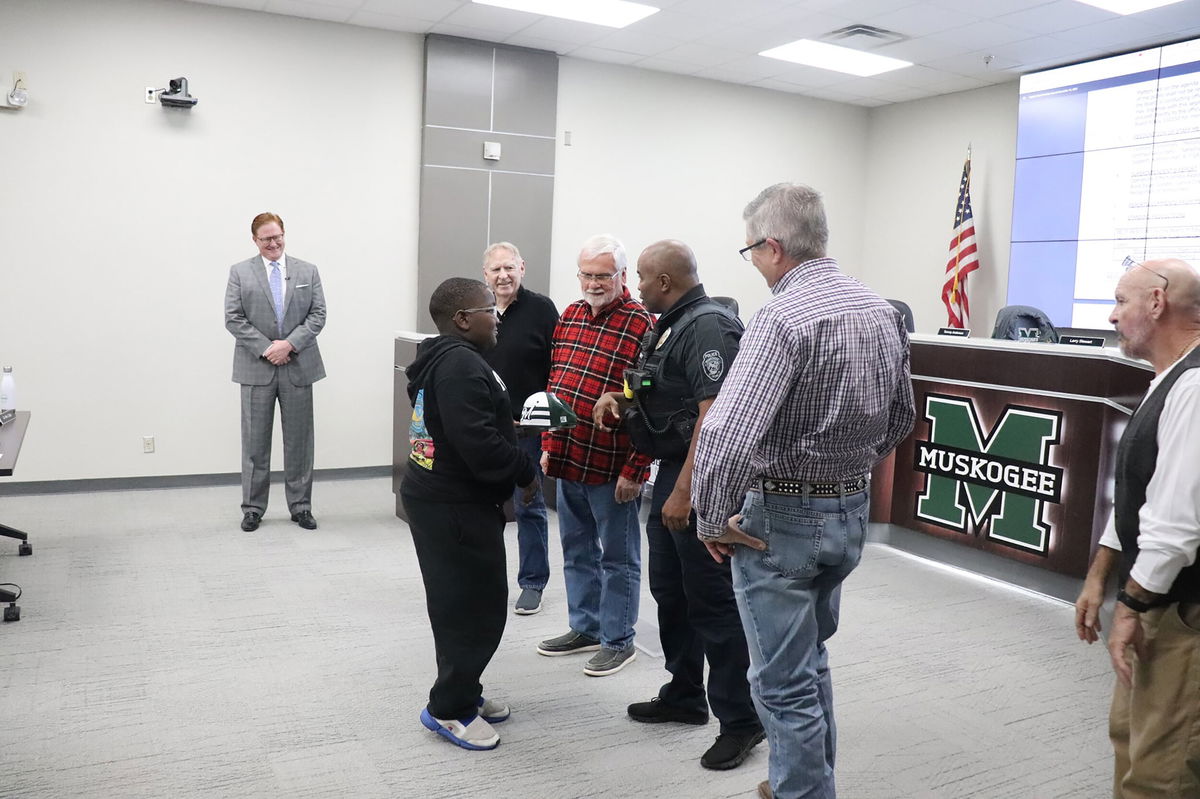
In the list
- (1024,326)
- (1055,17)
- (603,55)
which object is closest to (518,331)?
(1024,326)

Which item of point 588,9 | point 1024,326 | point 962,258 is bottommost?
point 1024,326

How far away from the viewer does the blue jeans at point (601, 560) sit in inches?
125

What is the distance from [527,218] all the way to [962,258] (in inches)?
141

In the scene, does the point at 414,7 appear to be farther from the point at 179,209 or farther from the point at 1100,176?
the point at 1100,176

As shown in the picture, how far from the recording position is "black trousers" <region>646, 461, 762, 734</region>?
258cm

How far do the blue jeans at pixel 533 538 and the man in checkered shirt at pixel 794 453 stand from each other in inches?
69.3

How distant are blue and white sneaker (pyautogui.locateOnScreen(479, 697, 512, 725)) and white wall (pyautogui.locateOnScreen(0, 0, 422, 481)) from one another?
4164mm

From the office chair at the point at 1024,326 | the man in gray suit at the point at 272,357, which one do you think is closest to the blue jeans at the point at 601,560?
the man in gray suit at the point at 272,357

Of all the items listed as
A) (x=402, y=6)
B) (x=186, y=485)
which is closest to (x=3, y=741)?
(x=186, y=485)

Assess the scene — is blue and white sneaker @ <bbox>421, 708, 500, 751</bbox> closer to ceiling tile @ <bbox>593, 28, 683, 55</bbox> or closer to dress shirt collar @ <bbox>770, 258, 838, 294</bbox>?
dress shirt collar @ <bbox>770, 258, 838, 294</bbox>

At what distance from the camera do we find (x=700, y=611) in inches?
103

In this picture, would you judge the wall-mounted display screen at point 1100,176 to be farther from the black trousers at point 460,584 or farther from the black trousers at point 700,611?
the black trousers at point 460,584

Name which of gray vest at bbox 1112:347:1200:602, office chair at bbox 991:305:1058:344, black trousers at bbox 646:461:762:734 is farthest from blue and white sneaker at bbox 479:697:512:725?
office chair at bbox 991:305:1058:344

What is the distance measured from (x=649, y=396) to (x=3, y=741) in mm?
2037
